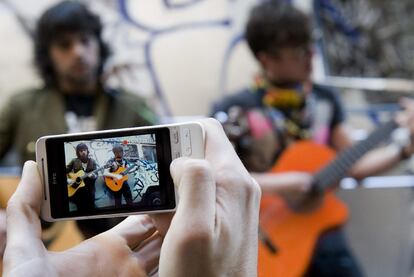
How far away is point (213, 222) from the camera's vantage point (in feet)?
1.02

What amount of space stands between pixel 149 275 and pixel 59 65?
3.32 ft

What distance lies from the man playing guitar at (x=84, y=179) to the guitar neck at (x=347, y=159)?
1.07m

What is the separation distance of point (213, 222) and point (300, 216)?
1.10 meters

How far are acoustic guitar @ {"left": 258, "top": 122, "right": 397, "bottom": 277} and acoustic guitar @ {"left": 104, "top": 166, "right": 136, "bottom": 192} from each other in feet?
2.88

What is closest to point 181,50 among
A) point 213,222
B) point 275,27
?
point 275,27

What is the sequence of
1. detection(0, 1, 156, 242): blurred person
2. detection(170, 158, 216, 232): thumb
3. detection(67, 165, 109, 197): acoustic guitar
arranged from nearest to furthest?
detection(170, 158, 216, 232): thumb
detection(67, 165, 109, 197): acoustic guitar
detection(0, 1, 156, 242): blurred person

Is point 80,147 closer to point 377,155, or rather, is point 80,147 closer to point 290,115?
point 290,115

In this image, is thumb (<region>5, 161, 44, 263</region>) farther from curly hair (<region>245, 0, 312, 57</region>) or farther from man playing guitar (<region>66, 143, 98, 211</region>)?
curly hair (<region>245, 0, 312, 57</region>)

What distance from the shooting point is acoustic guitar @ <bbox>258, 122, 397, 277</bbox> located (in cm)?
131

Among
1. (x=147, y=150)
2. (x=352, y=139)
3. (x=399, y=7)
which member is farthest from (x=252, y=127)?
(x=147, y=150)

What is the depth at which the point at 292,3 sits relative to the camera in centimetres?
158

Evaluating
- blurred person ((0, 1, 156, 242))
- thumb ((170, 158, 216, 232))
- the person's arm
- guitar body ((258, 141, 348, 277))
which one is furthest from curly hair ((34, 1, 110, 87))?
thumb ((170, 158, 216, 232))

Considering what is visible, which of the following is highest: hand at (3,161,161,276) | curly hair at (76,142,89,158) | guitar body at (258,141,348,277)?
curly hair at (76,142,89,158)

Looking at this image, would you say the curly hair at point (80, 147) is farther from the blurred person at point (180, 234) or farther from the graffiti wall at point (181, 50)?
the graffiti wall at point (181, 50)
